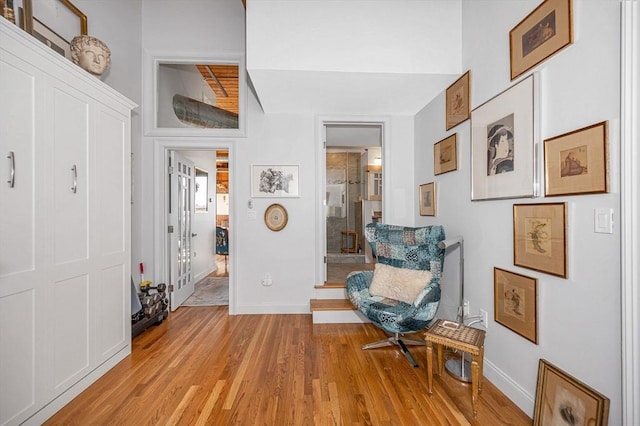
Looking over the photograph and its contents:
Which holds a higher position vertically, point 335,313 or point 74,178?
point 74,178

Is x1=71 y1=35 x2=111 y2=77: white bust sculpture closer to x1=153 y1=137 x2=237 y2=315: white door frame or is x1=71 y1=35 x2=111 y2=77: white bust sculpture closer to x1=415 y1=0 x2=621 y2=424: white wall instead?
x1=153 y1=137 x2=237 y2=315: white door frame

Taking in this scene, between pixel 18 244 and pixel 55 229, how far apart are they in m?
0.22

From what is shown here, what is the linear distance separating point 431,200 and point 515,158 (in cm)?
120

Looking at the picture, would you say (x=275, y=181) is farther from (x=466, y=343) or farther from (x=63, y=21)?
(x=466, y=343)

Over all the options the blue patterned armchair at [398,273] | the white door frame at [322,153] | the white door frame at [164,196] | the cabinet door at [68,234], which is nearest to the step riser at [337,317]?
the white door frame at [322,153]

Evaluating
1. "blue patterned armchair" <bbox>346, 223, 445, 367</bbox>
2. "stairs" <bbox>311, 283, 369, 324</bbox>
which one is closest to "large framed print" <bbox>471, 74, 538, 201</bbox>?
"blue patterned armchair" <bbox>346, 223, 445, 367</bbox>

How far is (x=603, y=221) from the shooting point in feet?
4.12

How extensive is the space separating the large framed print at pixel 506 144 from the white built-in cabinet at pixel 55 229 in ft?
9.39

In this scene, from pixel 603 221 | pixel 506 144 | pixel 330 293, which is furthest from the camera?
pixel 330 293

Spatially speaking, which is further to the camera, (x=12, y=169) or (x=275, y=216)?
(x=275, y=216)

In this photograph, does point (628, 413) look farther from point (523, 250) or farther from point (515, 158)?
point (515, 158)

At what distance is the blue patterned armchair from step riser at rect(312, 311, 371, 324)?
56 centimetres

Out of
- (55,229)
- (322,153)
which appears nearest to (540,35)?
(322,153)

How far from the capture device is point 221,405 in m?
1.77
